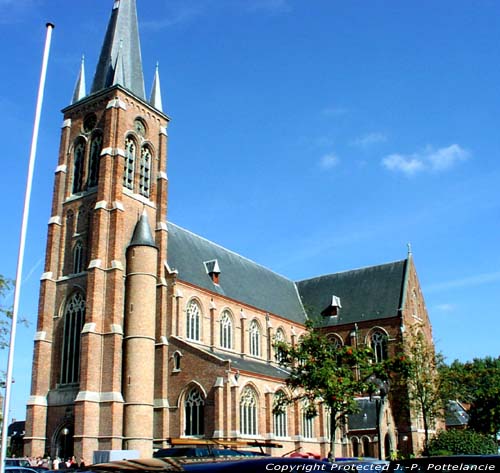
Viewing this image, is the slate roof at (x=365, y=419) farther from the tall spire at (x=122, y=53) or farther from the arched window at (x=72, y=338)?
the tall spire at (x=122, y=53)

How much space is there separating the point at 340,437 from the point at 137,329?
19.7 m

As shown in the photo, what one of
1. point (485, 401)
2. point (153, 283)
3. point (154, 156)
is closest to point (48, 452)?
point (153, 283)

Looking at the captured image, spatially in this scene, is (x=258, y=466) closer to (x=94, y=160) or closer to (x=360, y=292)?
(x=94, y=160)

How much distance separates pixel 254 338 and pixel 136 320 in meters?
13.9

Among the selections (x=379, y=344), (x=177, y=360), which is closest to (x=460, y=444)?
(x=177, y=360)

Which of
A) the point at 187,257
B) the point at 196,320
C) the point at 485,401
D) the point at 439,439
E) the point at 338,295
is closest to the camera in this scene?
the point at 439,439

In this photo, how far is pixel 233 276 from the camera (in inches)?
1987

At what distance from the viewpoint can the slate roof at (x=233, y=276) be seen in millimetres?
44934

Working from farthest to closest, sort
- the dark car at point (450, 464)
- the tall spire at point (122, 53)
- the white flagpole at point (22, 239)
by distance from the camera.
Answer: the tall spire at point (122, 53) < the white flagpole at point (22, 239) < the dark car at point (450, 464)

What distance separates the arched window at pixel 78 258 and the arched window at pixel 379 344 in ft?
87.9

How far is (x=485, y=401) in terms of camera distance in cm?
6450

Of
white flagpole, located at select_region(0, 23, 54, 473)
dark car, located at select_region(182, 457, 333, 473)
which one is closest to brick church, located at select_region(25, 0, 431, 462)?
white flagpole, located at select_region(0, 23, 54, 473)

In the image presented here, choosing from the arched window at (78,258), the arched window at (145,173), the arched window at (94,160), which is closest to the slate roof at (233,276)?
the arched window at (145,173)

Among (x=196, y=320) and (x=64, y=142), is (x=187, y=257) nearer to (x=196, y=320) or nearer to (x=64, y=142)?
(x=196, y=320)
